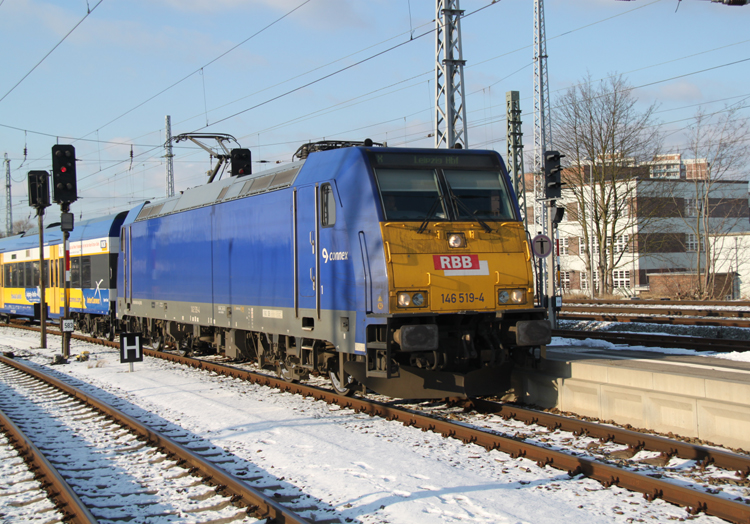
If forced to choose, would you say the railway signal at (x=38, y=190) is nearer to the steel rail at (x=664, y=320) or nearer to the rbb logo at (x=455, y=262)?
the rbb logo at (x=455, y=262)

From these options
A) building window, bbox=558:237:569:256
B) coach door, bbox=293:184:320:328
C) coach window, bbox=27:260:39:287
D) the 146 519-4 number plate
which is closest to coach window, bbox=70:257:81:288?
coach window, bbox=27:260:39:287

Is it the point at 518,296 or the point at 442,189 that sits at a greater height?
the point at 442,189

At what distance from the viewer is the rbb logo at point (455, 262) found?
886 cm

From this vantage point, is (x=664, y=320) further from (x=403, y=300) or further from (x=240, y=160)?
(x=240, y=160)

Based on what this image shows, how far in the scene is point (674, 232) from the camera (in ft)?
135

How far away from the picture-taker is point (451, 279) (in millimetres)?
8867

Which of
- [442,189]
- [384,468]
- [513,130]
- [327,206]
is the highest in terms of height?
[513,130]

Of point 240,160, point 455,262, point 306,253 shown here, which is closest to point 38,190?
point 240,160

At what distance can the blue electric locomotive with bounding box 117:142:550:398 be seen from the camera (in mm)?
8742

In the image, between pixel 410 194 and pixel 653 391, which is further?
pixel 410 194

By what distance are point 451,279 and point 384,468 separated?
2.89 meters

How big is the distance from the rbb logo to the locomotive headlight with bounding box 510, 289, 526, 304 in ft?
2.12

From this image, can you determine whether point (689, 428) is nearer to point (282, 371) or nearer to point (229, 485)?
point (229, 485)

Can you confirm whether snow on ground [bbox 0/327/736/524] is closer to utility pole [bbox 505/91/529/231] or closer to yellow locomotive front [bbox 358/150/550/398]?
yellow locomotive front [bbox 358/150/550/398]
